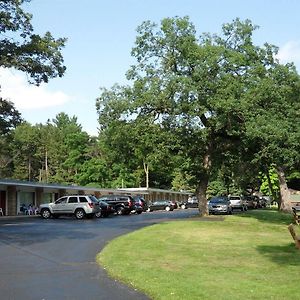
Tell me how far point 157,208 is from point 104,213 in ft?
81.2

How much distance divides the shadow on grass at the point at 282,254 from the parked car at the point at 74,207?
22.2 metres

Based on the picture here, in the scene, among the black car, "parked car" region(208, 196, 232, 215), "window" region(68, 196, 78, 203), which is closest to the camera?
"window" region(68, 196, 78, 203)

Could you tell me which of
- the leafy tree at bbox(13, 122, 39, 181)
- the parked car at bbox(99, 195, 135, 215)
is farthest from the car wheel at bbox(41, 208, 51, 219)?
the leafy tree at bbox(13, 122, 39, 181)

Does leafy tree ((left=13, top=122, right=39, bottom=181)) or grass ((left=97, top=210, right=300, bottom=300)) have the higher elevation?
leafy tree ((left=13, top=122, right=39, bottom=181))

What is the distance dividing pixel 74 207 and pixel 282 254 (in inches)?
997

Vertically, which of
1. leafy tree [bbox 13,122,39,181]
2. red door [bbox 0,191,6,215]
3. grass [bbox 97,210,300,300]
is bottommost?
grass [bbox 97,210,300,300]

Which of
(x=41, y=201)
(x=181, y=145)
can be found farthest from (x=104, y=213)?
(x=41, y=201)

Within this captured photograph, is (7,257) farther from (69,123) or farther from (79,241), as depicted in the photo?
(69,123)

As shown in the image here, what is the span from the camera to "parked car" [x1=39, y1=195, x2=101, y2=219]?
39312mm

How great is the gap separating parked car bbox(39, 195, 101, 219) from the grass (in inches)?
702

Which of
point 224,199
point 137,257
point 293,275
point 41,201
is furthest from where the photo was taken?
point 41,201

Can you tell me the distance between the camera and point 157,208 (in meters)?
67.7

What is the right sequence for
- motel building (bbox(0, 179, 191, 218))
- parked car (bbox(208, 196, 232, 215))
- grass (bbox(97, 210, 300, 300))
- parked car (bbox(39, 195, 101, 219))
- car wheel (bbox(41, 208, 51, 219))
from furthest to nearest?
motel building (bbox(0, 179, 191, 218)) → parked car (bbox(208, 196, 232, 215)) → car wheel (bbox(41, 208, 51, 219)) → parked car (bbox(39, 195, 101, 219)) → grass (bbox(97, 210, 300, 300))

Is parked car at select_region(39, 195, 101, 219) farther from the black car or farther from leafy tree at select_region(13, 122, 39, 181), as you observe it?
leafy tree at select_region(13, 122, 39, 181)
